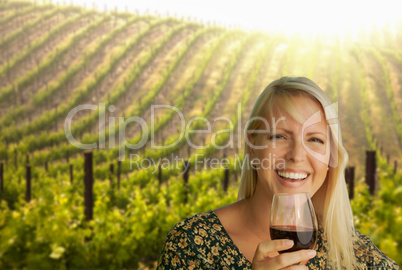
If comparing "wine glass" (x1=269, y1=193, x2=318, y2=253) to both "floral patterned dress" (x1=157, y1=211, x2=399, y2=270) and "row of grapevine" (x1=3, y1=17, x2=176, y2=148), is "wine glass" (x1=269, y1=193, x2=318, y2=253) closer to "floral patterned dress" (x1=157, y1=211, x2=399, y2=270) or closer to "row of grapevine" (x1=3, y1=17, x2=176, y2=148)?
"floral patterned dress" (x1=157, y1=211, x2=399, y2=270)

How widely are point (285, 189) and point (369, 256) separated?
0.27m

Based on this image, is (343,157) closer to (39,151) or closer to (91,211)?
(91,211)

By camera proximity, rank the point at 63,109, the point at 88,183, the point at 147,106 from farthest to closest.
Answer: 1. the point at 147,106
2. the point at 63,109
3. the point at 88,183

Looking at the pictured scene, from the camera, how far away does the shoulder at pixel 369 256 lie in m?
0.95

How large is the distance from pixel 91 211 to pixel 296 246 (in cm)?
364

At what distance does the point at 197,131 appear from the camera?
6.91 metres

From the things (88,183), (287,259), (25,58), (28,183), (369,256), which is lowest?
(28,183)

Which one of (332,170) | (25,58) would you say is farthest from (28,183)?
(332,170)

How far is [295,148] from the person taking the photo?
874 mm

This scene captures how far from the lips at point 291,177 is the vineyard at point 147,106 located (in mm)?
2692

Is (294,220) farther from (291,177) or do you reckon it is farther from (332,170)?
(332,170)

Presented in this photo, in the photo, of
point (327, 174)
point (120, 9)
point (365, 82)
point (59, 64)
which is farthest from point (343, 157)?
point (120, 9)

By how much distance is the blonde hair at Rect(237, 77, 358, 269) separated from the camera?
910 millimetres

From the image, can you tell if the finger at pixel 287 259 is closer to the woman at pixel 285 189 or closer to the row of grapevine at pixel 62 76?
the woman at pixel 285 189
